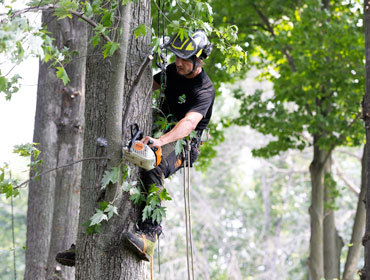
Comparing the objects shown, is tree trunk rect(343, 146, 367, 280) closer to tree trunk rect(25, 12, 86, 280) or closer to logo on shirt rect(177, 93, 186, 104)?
tree trunk rect(25, 12, 86, 280)

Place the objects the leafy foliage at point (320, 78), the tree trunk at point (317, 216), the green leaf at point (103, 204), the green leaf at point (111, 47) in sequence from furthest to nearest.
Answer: the tree trunk at point (317, 216), the leafy foliage at point (320, 78), the green leaf at point (103, 204), the green leaf at point (111, 47)

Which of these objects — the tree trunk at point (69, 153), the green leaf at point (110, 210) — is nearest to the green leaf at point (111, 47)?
the green leaf at point (110, 210)

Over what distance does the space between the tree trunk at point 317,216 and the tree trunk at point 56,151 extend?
230 inches

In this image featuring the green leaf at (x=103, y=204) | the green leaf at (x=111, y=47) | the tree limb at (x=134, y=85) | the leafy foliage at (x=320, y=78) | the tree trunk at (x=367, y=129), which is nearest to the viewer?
the green leaf at (x=111, y=47)

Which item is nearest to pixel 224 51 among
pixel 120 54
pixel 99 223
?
pixel 120 54

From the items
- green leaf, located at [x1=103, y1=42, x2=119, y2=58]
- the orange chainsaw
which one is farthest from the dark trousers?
green leaf, located at [x1=103, y1=42, x2=119, y2=58]

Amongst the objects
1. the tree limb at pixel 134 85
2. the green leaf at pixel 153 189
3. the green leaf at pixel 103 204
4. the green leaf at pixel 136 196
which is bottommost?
the green leaf at pixel 103 204

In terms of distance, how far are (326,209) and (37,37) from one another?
9385mm

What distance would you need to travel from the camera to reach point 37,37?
9.24 ft

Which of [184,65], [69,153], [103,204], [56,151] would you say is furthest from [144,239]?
[56,151]

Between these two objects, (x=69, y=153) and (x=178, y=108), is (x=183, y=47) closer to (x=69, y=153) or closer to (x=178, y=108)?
(x=178, y=108)

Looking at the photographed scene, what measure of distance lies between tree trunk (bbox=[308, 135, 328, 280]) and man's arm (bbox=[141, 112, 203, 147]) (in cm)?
727

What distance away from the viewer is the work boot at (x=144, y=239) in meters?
3.50

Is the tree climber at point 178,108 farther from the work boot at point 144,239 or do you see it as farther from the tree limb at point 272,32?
the tree limb at point 272,32
